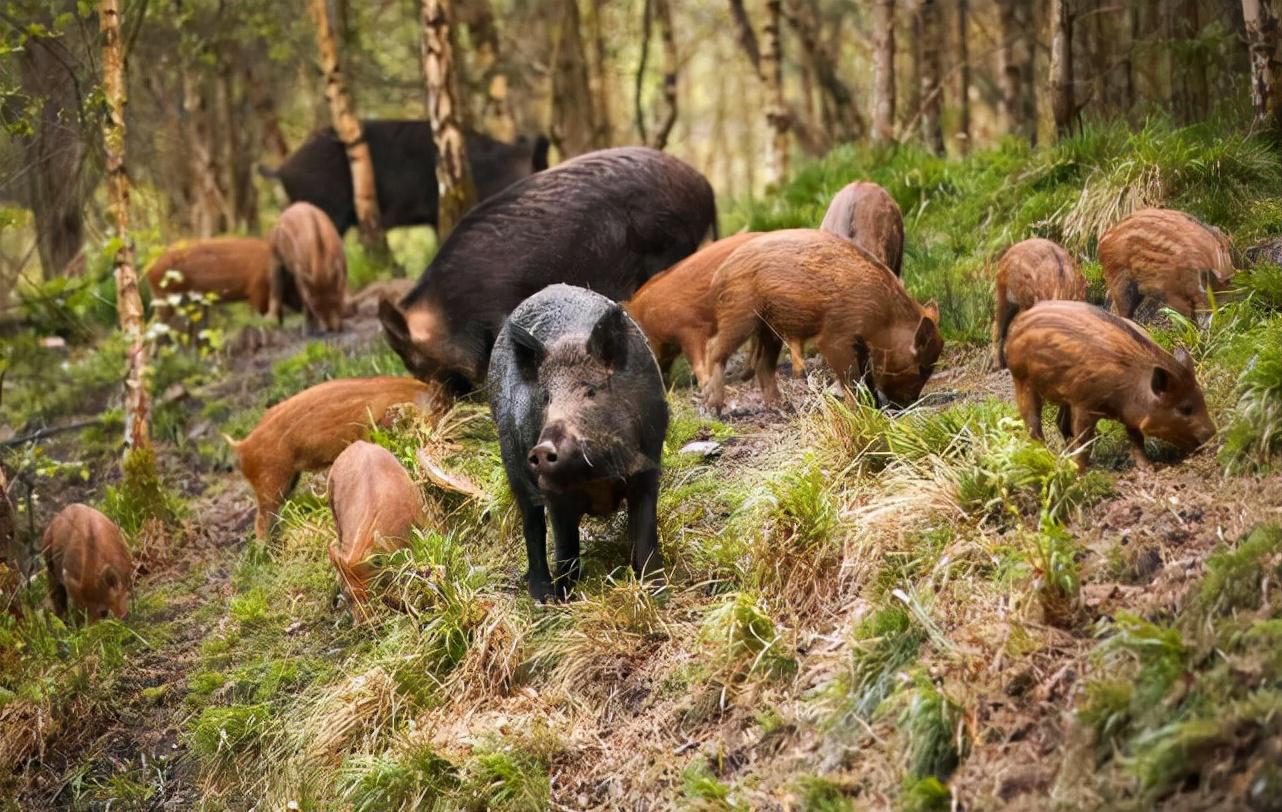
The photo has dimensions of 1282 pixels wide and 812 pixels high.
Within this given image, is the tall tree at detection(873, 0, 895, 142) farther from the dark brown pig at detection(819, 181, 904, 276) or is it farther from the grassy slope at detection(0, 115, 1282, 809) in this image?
the dark brown pig at detection(819, 181, 904, 276)

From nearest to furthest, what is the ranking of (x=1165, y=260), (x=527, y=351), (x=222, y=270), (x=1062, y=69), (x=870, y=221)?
(x=527, y=351) < (x=1165, y=260) < (x=870, y=221) < (x=1062, y=69) < (x=222, y=270)

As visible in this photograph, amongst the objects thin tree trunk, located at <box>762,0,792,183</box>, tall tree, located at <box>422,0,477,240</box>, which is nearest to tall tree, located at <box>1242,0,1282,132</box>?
thin tree trunk, located at <box>762,0,792,183</box>

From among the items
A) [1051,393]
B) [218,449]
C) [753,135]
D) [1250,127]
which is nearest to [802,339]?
[1051,393]

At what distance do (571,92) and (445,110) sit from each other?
15.6 feet

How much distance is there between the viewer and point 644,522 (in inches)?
269

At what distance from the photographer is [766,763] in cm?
589

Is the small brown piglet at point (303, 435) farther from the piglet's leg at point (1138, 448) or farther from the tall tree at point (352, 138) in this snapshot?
the tall tree at point (352, 138)

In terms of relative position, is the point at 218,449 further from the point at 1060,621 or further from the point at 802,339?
the point at 1060,621

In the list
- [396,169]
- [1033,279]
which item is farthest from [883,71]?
[396,169]

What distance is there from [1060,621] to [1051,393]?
1.02m

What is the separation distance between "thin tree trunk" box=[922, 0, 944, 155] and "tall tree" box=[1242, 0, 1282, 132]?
14.9ft

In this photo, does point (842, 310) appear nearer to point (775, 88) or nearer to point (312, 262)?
point (312, 262)

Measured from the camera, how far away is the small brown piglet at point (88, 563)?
8984mm

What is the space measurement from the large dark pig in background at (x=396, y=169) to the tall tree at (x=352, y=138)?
0.16 meters
